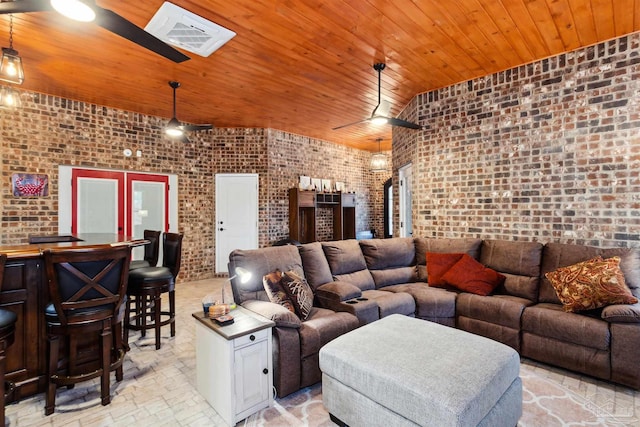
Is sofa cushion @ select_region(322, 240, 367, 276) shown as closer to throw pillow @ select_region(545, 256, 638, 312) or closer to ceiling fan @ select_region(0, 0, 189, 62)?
throw pillow @ select_region(545, 256, 638, 312)

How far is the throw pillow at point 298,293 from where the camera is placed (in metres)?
2.59

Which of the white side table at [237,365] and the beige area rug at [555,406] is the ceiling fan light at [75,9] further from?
the beige area rug at [555,406]

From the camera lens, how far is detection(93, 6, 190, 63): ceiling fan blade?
1736mm

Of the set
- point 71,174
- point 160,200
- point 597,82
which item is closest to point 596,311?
point 597,82

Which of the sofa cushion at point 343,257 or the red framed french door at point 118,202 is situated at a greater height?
the red framed french door at point 118,202

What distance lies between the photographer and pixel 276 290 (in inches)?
103

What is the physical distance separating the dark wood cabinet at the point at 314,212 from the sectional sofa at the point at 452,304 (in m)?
3.04

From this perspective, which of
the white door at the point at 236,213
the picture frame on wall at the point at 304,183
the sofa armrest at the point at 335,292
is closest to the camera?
the sofa armrest at the point at 335,292

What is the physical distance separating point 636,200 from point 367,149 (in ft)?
20.1

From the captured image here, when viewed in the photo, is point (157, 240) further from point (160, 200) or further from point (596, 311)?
point (596, 311)

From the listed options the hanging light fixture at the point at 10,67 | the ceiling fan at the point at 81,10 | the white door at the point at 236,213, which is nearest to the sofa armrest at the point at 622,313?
the ceiling fan at the point at 81,10

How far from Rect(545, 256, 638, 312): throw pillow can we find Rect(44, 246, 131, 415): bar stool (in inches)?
145

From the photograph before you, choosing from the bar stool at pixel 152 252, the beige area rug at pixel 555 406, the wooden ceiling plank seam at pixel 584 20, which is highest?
the wooden ceiling plank seam at pixel 584 20

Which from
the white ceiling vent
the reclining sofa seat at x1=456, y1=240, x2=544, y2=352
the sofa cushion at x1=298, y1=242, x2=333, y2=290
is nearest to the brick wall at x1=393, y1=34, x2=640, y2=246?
the reclining sofa seat at x1=456, y1=240, x2=544, y2=352
